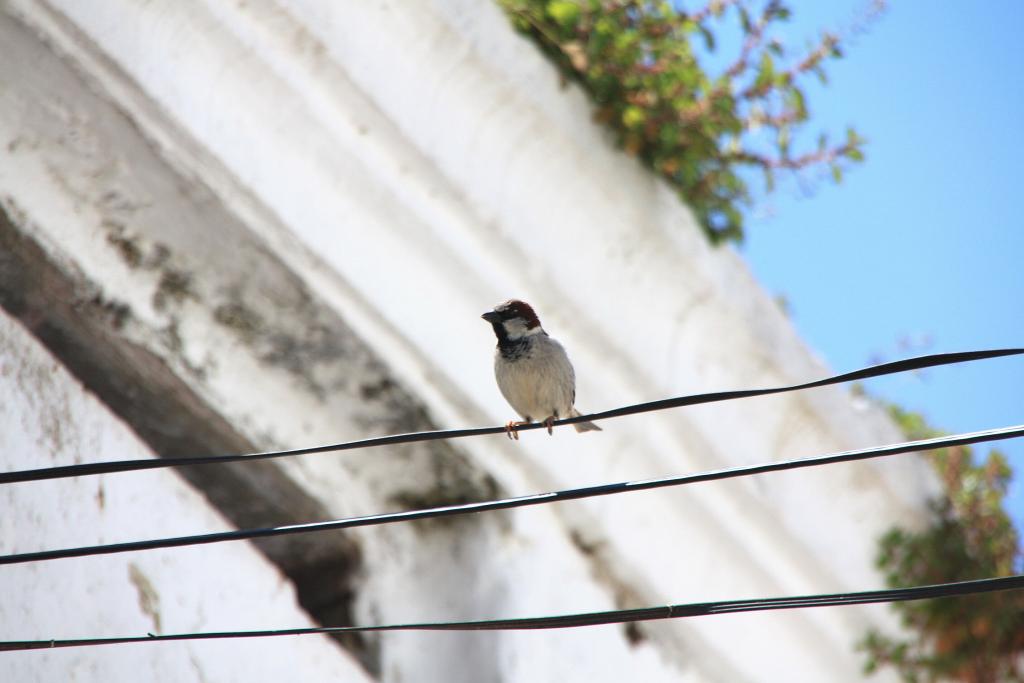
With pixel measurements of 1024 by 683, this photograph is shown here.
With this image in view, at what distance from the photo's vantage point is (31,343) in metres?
4.42

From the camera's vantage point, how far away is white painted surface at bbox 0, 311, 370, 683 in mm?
3930

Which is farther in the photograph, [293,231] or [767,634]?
[767,634]

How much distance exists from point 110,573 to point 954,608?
401 cm

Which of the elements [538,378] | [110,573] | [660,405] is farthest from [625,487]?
[110,573]

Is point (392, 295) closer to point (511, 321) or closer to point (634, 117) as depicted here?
point (511, 321)

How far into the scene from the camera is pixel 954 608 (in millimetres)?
6199

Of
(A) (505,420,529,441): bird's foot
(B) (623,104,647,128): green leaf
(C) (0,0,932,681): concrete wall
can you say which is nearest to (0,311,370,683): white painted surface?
(C) (0,0,932,681): concrete wall

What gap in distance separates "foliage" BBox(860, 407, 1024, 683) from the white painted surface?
2.89 metres

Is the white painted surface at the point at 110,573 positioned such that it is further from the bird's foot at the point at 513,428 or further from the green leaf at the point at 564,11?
the green leaf at the point at 564,11

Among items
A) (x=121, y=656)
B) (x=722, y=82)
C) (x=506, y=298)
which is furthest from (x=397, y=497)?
(x=722, y=82)

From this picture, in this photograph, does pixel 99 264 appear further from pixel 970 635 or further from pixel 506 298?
pixel 970 635

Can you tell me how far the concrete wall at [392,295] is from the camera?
4516 millimetres

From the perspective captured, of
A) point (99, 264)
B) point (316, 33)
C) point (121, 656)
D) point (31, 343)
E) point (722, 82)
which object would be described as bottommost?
point (121, 656)

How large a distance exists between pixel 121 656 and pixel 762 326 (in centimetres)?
309
